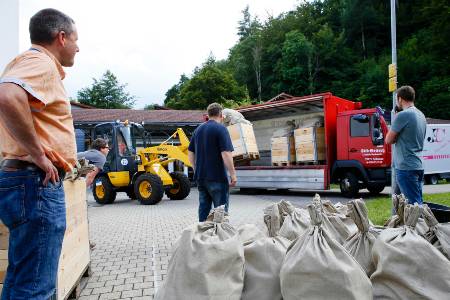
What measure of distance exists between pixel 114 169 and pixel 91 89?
57.0 meters

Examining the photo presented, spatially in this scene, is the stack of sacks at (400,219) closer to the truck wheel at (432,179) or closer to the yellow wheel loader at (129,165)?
the yellow wheel loader at (129,165)

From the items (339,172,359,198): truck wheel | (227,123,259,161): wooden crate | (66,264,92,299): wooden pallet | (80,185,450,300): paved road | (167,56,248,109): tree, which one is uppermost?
(167,56,248,109): tree

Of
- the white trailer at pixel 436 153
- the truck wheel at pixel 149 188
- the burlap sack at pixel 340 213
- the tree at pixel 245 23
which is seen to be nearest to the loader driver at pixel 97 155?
the truck wheel at pixel 149 188

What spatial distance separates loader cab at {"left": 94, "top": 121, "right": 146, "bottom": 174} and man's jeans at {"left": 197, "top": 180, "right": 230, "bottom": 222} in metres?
8.67

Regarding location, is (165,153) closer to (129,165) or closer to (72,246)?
(129,165)

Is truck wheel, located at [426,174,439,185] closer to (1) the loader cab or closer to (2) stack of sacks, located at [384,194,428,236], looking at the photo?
(1) the loader cab

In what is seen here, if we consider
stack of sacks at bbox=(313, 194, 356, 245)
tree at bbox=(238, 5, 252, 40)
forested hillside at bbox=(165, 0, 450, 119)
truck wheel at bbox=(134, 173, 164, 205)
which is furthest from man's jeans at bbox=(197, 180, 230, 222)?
tree at bbox=(238, 5, 252, 40)

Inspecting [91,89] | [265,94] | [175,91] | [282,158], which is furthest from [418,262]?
[175,91]

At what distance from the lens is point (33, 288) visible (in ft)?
6.92

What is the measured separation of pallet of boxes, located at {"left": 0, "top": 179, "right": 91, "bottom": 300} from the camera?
3.12 meters

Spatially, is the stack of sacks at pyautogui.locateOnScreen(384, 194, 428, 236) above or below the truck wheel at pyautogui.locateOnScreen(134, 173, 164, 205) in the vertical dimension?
above

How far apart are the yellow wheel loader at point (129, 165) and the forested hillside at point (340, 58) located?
27759mm

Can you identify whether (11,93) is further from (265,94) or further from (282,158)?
(265,94)

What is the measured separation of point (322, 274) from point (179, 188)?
40.7 feet
